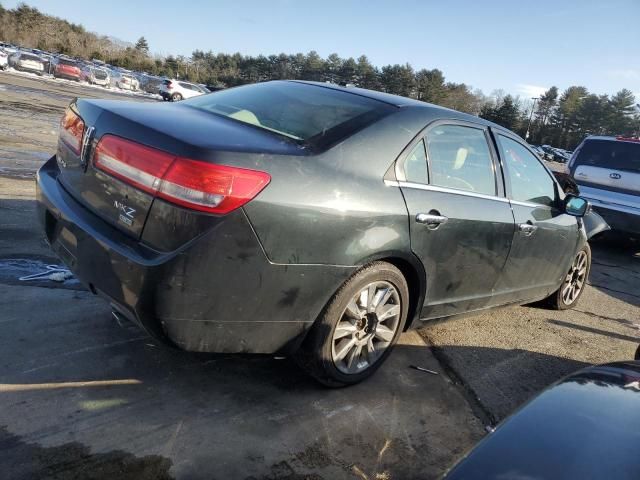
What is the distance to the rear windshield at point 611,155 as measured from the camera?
8.73 metres

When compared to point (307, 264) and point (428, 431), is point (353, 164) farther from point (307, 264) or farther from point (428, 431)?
point (428, 431)

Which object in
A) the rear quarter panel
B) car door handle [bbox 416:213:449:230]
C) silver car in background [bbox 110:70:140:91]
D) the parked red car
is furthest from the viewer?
silver car in background [bbox 110:70:140:91]

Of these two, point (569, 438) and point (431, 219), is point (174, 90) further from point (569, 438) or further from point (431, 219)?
point (569, 438)

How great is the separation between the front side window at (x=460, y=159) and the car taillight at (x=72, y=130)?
195cm

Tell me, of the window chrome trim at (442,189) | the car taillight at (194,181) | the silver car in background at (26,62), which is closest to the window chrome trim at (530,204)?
the window chrome trim at (442,189)

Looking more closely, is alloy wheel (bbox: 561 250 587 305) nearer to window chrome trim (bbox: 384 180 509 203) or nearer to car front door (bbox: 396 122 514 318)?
car front door (bbox: 396 122 514 318)

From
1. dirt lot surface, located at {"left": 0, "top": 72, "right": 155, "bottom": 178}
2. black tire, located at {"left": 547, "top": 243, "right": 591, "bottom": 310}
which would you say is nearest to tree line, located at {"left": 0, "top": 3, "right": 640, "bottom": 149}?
dirt lot surface, located at {"left": 0, "top": 72, "right": 155, "bottom": 178}

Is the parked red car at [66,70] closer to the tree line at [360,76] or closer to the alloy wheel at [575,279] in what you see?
the tree line at [360,76]

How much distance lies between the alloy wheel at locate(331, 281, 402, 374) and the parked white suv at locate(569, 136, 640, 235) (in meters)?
6.62

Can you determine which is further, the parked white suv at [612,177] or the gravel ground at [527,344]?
the parked white suv at [612,177]

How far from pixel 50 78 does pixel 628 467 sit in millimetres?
45917

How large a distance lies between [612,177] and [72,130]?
27.7 feet

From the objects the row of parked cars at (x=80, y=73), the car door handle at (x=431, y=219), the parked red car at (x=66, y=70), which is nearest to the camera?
the car door handle at (x=431, y=219)

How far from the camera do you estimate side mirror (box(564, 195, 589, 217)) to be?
462 centimetres
